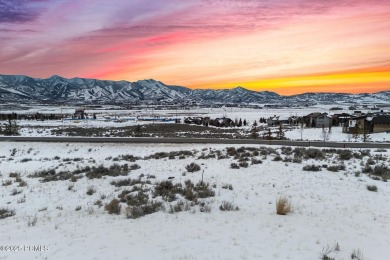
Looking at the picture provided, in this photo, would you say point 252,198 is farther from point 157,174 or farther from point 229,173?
point 157,174

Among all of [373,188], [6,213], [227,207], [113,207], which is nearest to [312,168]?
[373,188]

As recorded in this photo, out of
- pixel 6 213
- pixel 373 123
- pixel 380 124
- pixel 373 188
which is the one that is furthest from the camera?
pixel 373 123

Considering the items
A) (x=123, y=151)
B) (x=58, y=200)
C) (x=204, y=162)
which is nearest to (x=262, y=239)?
(x=58, y=200)

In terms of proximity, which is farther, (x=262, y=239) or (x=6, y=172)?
(x=6, y=172)

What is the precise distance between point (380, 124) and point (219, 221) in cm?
7173

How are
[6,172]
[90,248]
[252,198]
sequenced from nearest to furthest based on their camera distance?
[90,248], [252,198], [6,172]

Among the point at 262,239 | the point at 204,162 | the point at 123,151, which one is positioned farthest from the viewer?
the point at 123,151

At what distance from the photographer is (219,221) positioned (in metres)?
9.75

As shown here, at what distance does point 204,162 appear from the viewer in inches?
822

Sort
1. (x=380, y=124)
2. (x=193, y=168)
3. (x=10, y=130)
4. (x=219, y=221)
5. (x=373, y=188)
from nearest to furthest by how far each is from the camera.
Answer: (x=219, y=221) < (x=373, y=188) < (x=193, y=168) < (x=10, y=130) < (x=380, y=124)

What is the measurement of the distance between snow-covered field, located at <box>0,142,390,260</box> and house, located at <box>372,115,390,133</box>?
60.7 meters

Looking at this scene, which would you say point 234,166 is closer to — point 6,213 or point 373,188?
point 373,188

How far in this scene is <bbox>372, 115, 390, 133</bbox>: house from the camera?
69062 millimetres

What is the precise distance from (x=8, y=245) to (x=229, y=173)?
11273mm
